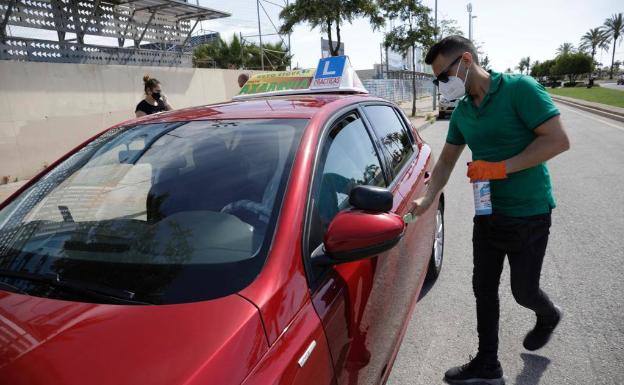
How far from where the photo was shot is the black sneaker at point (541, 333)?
261cm

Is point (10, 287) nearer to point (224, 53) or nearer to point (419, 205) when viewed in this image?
point (419, 205)

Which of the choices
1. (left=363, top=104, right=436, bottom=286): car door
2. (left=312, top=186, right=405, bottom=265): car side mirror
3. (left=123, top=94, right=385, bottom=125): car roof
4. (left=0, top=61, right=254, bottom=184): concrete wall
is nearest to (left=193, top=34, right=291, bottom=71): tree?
(left=0, top=61, right=254, bottom=184): concrete wall

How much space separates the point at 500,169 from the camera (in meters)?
2.14

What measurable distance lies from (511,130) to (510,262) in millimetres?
736

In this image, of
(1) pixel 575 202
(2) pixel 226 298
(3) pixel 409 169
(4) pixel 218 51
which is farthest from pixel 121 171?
(4) pixel 218 51

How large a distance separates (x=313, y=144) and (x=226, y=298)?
0.79 meters

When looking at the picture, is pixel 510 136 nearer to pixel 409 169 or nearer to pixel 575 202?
pixel 409 169

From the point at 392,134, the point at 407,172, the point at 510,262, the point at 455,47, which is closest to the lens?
the point at 455,47

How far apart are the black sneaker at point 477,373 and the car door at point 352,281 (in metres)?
0.49

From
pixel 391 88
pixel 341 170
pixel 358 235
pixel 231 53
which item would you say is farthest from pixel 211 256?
pixel 231 53

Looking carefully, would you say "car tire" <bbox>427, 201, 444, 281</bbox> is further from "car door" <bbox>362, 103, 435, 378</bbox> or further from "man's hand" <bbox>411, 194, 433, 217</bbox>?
"man's hand" <bbox>411, 194, 433, 217</bbox>

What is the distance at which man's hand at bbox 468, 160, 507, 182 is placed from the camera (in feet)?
7.02

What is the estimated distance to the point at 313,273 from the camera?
4.94 ft

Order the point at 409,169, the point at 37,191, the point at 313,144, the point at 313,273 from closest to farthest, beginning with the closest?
the point at 313,273 → the point at 313,144 → the point at 37,191 → the point at 409,169
